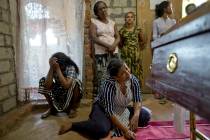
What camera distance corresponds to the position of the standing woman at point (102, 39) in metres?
3.69

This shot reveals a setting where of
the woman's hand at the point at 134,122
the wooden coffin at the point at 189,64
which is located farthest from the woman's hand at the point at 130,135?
the wooden coffin at the point at 189,64

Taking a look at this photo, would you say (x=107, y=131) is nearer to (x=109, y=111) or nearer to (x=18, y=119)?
(x=109, y=111)

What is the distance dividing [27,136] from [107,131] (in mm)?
716

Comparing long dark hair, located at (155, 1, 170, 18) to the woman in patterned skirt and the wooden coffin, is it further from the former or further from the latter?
the wooden coffin

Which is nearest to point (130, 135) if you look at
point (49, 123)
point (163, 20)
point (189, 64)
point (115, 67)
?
point (115, 67)

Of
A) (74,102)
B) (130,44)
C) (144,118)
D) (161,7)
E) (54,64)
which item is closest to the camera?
(144,118)

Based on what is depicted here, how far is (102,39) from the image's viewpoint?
146 inches

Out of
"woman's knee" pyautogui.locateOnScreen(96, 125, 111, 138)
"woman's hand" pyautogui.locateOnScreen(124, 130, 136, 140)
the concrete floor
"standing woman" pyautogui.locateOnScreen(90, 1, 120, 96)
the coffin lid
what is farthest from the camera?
"standing woman" pyautogui.locateOnScreen(90, 1, 120, 96)

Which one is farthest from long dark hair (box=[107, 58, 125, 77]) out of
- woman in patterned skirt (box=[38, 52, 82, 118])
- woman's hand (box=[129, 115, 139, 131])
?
woman in patterned skirt (box=[38, 52, 82, 118])

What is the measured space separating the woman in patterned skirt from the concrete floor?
0.13 meters

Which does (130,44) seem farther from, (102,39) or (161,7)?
(161,7)

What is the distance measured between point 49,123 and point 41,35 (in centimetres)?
143

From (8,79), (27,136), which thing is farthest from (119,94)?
(8,79)

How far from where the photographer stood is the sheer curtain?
3.95 metres
